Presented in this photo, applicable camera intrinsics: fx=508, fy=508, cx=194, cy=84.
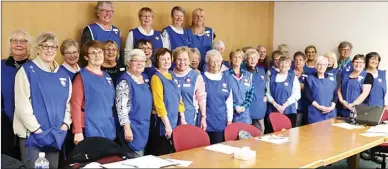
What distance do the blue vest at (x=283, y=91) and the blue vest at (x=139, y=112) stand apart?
2.15m

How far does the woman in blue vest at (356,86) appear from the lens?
21.0 feet

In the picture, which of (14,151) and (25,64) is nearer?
(25,64)

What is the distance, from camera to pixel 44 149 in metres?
3.85

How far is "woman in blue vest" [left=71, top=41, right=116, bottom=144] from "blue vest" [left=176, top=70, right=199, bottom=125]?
933 mm

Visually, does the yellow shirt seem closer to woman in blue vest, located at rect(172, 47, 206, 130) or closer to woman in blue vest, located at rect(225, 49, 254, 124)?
woman in blue vest, located at rect(172, 47, 206, 130)

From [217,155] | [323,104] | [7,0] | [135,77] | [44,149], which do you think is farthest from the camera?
[323,104]

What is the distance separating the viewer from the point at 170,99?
4672mm

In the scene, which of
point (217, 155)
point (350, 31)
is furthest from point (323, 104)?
point (217, 155)

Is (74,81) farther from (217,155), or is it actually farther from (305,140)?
(305,140)

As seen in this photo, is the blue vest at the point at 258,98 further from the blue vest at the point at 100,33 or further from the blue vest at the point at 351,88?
the blue vest at the point at 100,33

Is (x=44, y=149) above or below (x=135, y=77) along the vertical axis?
below

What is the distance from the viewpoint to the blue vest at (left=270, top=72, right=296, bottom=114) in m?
Answer: 6.13

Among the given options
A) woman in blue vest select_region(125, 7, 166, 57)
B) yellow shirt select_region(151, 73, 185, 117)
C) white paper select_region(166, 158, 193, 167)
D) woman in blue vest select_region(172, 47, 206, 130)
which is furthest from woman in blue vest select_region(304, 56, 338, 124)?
white paper select_region(166, 158, 193, 167)

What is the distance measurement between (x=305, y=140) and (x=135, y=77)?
1549 millimetres
